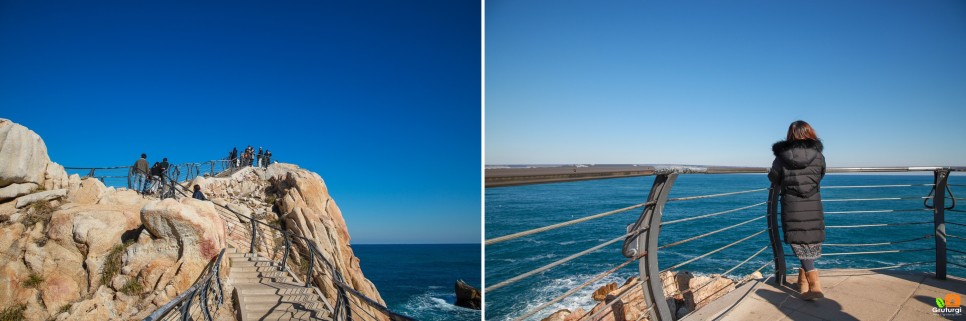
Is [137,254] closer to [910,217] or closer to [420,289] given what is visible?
[420,289]

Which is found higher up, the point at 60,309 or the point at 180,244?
the point at 180,244

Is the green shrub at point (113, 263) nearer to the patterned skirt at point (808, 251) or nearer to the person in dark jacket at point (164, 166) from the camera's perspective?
the person in dark jacket at point (164, 166)

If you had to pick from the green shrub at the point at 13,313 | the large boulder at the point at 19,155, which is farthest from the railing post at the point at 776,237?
the large boulder at the point at 19,155

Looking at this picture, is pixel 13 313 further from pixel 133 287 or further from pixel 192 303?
pixel 192 303

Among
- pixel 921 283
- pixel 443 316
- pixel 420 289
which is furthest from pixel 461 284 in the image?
pixel 921 283

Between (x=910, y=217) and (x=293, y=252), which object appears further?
(x=910, y=217)

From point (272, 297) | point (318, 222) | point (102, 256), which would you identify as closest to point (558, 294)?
point (318, 222)

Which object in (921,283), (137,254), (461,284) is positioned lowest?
(461,284)
